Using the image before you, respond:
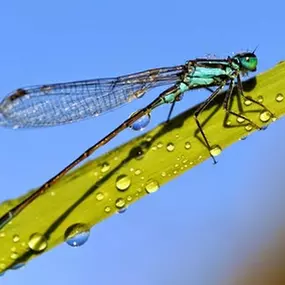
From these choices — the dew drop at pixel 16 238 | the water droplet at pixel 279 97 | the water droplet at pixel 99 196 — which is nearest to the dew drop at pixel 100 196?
the water droplet at pixel 99 196

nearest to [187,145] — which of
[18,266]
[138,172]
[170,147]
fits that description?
[170,147]

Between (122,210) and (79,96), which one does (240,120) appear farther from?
(79,96)

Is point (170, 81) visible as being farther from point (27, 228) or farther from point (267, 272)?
point (267, 272)

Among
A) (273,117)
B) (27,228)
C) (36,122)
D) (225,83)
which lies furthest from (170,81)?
(27,228)

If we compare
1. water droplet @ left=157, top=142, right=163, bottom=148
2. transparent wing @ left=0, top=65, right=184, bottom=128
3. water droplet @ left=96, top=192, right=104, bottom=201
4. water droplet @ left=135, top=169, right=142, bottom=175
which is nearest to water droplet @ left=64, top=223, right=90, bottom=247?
water droplet @ left=96, top=192, right=104, bottom=201

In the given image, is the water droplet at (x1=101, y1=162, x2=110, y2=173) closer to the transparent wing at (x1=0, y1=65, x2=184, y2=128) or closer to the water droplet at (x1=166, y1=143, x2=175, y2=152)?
the water droplet at (x1=166, y1=143, x2=175, y2=152)

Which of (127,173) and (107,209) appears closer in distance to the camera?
(107,209)
